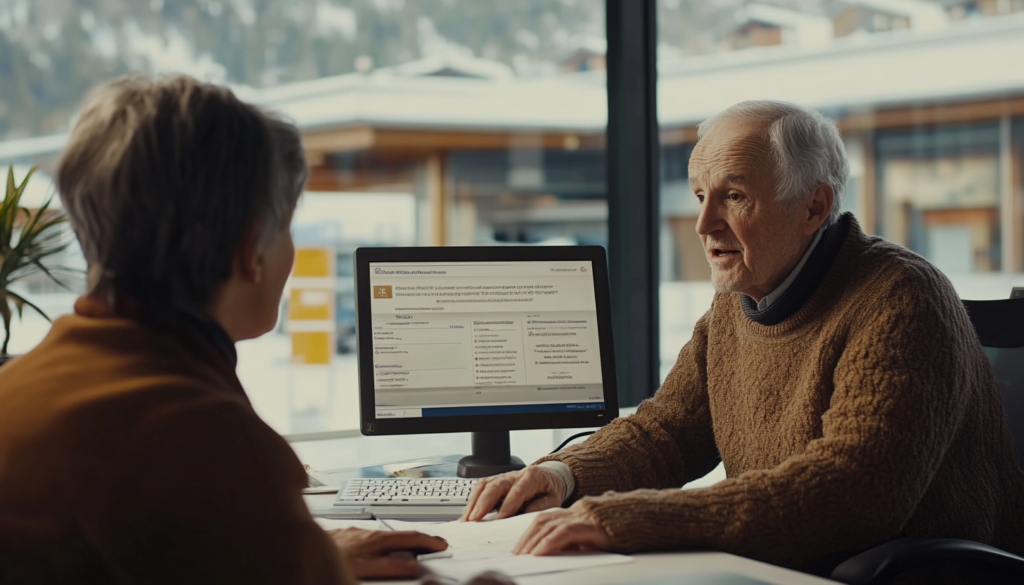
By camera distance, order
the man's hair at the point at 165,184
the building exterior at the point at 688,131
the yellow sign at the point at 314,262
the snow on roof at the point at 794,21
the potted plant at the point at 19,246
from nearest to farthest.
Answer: the man's hair at the point at 165,184 → the potted plant at the point at 19,246 → the building exterior at the point at 688,131 → the snow on roof at the point at 794,21 → the yellow sign at the point at 314,262

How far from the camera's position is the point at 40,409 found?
33.1 inches

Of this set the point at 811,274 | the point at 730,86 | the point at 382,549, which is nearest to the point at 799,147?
the point at 811,274

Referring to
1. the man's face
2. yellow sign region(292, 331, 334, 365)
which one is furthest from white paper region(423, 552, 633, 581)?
yellow sign region(292, 331, 334, 365)

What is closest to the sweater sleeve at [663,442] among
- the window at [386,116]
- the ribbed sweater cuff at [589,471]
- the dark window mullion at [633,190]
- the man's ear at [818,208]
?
the ribbed sweater cuff at [589,471]

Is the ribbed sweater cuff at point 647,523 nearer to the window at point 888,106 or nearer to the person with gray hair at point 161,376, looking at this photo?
the person with gray hair at point 161,376

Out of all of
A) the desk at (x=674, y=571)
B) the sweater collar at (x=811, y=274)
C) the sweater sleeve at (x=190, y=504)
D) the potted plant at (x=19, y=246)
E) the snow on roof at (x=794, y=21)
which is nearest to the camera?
the sweater sleeve at (x=190, y=504)

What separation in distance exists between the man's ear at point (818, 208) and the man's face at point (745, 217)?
16 mm


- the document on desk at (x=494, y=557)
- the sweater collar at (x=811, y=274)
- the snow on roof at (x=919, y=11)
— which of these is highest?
the snow on roof at (x=919, y=11)

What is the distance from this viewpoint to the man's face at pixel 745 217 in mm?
1758

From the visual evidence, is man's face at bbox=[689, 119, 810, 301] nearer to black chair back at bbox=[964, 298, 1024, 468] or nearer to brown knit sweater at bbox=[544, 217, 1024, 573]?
brown knit sweater at bbox=[544, 217, 1024, 573]

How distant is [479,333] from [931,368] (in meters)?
0.95

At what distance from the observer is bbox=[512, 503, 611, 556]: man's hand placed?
1.35 m

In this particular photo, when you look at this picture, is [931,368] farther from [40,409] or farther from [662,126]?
[662,126]

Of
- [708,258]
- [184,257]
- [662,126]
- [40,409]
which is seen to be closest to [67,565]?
[40,409]
